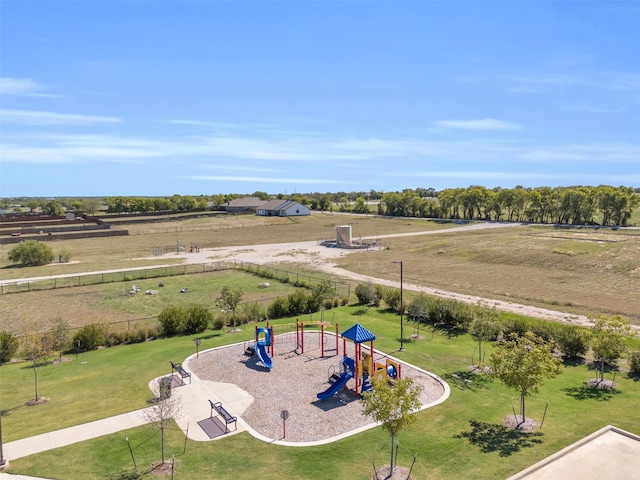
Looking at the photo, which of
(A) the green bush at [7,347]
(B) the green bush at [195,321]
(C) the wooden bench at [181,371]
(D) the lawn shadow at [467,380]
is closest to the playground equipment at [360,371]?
(D) the lawn shadow at [467,380]

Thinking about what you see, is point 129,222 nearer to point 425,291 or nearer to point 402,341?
point 425,291

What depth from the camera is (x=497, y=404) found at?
1944cm

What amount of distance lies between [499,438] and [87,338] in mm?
24838

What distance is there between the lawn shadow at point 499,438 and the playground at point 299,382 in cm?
251

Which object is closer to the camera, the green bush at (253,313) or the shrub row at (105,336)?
the shrub row at (105,336)

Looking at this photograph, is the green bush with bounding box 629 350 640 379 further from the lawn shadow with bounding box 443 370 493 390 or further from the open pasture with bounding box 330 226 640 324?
the open pasture with bounding box 330 226 640 324

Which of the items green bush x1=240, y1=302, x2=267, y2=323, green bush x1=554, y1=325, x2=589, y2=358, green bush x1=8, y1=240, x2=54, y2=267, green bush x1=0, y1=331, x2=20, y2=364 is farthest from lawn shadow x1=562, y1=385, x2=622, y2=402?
green bush x1=8, y1=240, x2=54, y2=267

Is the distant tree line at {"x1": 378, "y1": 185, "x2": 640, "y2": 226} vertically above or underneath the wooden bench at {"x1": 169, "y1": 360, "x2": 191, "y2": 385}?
above

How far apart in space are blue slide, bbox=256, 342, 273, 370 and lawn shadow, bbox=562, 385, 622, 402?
14.9 meters

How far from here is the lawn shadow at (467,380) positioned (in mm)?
21188

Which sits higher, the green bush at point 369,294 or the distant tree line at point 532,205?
the distant tree line at point 532,205

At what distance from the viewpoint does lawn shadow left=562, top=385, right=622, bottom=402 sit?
1998cm

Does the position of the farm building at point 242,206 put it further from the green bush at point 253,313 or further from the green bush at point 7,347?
the green bush at point 7,347

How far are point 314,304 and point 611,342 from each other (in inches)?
852
